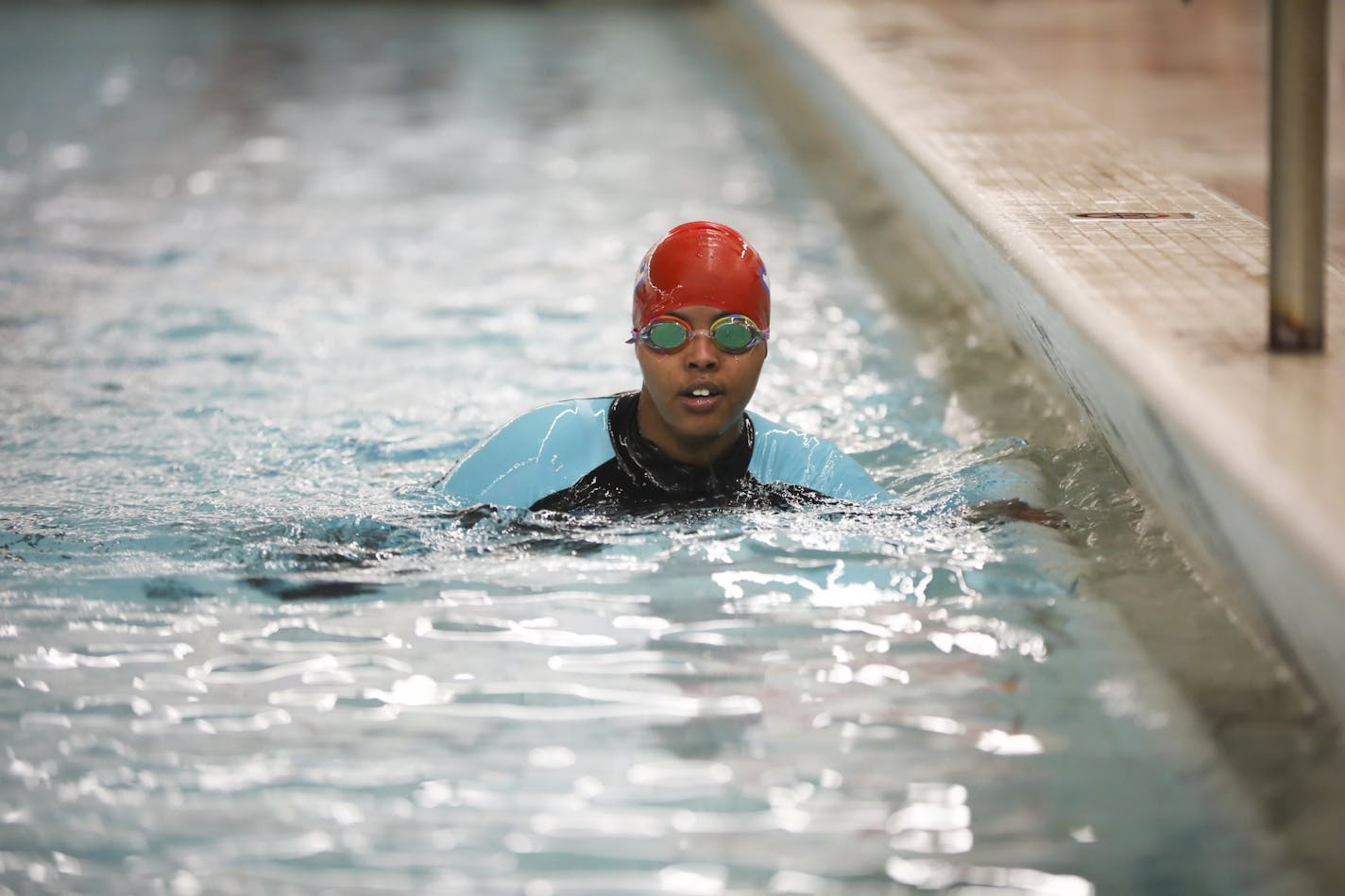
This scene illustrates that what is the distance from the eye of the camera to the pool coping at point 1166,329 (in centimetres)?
240

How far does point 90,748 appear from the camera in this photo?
2.53 meters

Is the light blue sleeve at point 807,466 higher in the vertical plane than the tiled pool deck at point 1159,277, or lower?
lower

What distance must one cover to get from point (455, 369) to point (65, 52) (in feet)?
24.4

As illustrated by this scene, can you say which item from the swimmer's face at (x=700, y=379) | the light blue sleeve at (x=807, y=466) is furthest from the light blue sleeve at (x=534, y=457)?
the light blue sleeve at (x=807, y=466)

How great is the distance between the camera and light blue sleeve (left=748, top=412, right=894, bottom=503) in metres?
3.51

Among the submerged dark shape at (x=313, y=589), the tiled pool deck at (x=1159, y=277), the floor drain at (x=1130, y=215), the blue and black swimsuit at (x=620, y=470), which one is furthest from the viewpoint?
the floor drain at (x=1130, y=215)

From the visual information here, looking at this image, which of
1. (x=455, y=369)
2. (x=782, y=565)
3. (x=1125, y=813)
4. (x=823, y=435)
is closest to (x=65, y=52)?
(x=455, y=369)

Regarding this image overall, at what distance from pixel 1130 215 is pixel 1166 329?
113 centimetres

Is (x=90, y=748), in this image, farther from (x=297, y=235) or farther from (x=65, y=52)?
(x=65, y=52)

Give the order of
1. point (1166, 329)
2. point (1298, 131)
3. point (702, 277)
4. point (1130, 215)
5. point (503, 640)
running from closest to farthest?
point (1298, 131), point (503, 640), point (1166, 329), point (702, 277), point (1130, 215)

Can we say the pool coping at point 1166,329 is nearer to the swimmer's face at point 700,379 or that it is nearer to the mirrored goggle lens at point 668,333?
the swimmer's face at point 700,379

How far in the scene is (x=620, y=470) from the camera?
3404mm

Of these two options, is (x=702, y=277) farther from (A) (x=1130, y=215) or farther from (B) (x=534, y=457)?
(A) (x=1130, y=215)

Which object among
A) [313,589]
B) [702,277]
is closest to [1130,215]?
[702,277]
